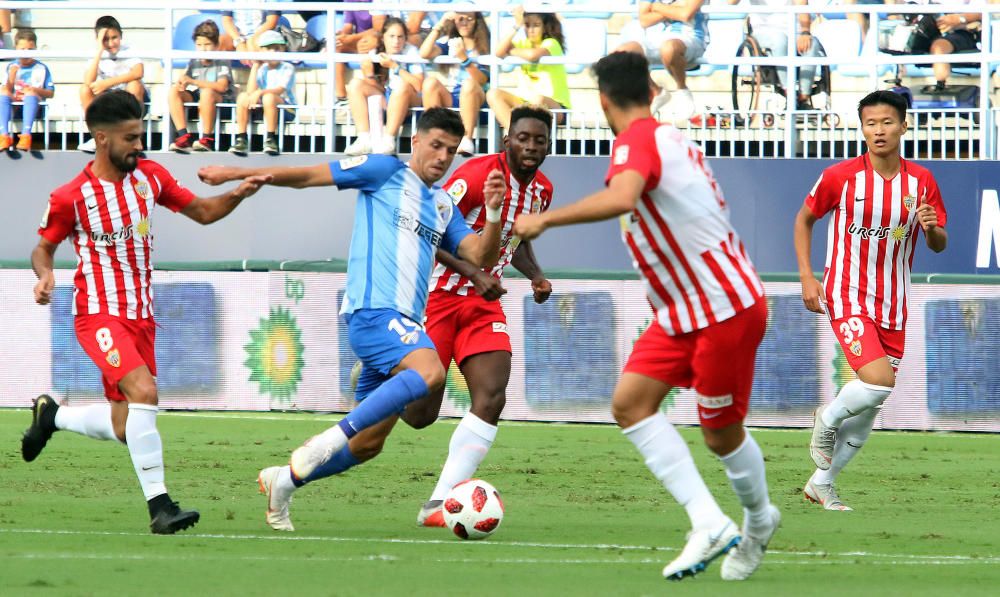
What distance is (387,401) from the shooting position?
6898 mm

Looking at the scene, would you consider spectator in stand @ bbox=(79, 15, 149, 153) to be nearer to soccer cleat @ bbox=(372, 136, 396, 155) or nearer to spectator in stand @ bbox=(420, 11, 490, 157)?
soccer cleat @ bbox=(372, 136, 396, 155)

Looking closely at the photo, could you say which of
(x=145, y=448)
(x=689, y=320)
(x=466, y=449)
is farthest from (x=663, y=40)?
(x=689, y=320)

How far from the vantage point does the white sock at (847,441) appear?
862cm

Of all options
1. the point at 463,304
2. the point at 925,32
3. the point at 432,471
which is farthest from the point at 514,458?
the point at 925,32

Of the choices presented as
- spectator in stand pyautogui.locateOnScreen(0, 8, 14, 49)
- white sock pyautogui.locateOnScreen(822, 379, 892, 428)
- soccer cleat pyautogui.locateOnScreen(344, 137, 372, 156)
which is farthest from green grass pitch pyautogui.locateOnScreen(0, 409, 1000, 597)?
spectator in stand pyautogui.locateOnScreen(0, 8, 14, 49)

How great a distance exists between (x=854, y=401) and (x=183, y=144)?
28.8ft

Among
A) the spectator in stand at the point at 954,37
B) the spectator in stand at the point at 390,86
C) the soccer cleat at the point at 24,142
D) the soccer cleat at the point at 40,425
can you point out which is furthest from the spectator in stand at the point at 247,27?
the soccer cleat at the point at 40,425

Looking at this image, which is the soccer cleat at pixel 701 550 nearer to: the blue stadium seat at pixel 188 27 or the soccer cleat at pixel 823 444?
the soccer cleat at pixel 823 444

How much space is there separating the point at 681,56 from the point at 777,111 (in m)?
1.10

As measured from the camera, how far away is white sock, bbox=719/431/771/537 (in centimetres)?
607

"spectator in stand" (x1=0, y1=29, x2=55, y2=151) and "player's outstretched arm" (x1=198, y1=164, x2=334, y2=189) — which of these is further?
"spectator in stand" (x1=0, y1=29, x2=55, y2=151)

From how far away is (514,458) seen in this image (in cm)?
1106

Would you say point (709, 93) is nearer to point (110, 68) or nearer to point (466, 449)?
point (110, 68)

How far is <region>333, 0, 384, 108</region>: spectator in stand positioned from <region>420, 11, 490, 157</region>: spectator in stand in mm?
603
